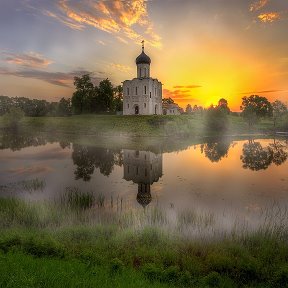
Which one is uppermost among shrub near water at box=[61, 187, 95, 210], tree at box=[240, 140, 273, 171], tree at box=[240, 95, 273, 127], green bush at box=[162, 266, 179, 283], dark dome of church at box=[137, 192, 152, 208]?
tree at box=[240, 95, 273, 127]

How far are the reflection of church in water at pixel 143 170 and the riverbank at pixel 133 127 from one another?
25952mm

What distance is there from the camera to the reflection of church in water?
2355 centimetres

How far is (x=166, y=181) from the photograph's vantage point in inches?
1093

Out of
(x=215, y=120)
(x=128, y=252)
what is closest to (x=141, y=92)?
(x=215, y=120)

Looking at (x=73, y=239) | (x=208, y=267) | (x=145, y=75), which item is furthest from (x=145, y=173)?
(x=145, y=75)

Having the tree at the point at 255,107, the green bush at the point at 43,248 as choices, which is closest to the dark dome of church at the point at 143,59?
the tree at the point at 255,107

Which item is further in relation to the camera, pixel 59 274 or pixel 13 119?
pixel 13 119

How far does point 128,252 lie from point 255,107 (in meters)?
106

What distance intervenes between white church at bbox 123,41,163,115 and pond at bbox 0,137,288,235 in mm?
45002

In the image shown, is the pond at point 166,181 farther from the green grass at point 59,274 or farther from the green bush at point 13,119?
the green bush at point 13,119

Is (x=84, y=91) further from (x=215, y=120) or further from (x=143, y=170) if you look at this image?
(x=143, y=170)

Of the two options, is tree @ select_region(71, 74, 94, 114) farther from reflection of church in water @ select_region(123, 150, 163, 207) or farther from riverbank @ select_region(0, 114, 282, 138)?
reflection of church in water @ select_region(123, 150, 163, 207)

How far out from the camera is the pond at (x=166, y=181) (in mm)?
19453

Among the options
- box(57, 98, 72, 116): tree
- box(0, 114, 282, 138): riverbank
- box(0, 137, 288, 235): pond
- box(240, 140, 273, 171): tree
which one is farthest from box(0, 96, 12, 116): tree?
box(240, 140, 273, 171): tree
